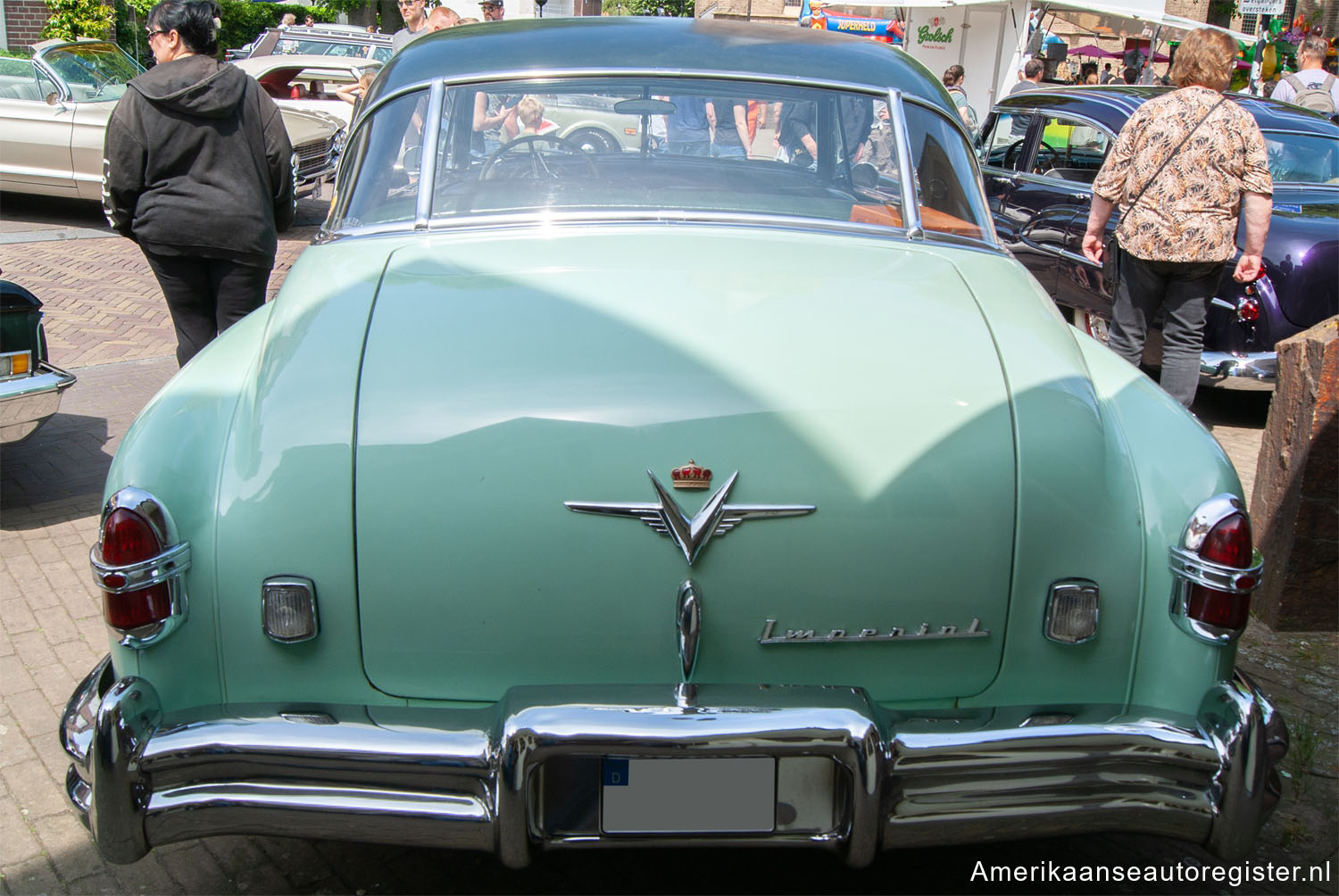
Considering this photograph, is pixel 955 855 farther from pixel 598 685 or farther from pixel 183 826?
pixel 183 826

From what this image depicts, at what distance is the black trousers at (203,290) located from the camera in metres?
4.59

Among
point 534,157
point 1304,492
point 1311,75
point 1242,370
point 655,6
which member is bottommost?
point 1242,370

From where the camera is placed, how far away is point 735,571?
2.16 metres

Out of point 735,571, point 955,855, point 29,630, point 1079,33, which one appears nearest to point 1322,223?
point 955,855

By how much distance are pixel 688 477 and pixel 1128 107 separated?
19.9 feet

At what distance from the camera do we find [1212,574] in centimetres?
224

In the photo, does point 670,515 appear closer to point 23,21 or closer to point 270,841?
point 270,841

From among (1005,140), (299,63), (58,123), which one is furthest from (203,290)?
(299,63)

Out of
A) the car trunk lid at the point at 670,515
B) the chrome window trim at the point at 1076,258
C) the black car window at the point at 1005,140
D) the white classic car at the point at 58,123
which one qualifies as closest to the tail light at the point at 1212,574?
the car trunk lid at the point at 670,515

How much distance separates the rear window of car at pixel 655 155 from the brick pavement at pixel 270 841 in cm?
158

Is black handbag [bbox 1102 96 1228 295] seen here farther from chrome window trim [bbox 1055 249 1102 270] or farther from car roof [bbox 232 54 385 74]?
car roof [bbox 232 54 385 74]

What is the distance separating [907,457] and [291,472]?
1.15 meters

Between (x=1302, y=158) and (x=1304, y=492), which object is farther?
(x=1302, y=158)

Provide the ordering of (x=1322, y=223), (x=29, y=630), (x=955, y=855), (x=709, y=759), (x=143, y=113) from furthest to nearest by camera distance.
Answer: (x=1322, y=223)
(x=143, y=113)
(x=29, y=630)
(x=955, y=855)
(x=709, y=759)
